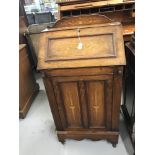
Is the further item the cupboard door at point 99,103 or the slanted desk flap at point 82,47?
the cupboard door at point 99,103

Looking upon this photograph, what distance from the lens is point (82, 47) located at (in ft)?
4.29

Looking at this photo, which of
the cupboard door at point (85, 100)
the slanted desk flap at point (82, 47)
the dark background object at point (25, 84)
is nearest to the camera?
the slanted desk flap at point (82, 47)

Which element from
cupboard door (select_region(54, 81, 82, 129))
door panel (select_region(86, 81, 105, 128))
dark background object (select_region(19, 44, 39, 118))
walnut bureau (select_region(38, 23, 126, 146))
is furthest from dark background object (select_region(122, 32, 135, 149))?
dark background object (select_region(19, 44, 39, 118))

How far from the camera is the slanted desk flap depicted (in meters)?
1.23

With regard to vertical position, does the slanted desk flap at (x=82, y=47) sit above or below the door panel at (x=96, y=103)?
above

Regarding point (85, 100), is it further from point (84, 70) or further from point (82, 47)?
point (82, 47)

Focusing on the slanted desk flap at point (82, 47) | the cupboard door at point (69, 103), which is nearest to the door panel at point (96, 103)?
the cupboard door at point (69, 103)

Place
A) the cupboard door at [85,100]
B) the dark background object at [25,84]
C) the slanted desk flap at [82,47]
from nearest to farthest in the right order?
the slanted desk flap at [82,47], the cupboard door at [85,100], the dark background object at [25,84]

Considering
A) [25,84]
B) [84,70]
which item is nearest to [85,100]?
[84,70]

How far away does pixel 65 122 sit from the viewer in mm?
1652

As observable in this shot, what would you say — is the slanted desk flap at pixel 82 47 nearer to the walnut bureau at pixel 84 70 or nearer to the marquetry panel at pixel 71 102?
the walnut bureau at pixel 84 70

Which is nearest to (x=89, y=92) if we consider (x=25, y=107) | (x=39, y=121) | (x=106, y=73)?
(x=106, y=73)

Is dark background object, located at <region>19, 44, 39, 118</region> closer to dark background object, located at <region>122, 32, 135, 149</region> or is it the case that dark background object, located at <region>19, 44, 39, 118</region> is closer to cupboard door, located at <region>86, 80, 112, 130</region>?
cupboard door, located at <region>86, 80, 112, 130</region>

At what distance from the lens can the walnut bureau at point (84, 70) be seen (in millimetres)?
1251
